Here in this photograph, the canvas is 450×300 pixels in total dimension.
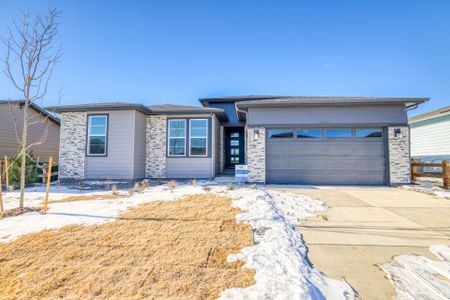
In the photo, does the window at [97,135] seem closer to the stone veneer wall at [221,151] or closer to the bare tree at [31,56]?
the bare tree at [31,56]

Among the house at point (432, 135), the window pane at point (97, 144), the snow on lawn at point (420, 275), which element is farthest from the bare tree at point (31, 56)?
the house at point (432, 135)

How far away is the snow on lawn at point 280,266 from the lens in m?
1.73

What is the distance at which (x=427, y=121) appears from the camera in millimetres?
12688

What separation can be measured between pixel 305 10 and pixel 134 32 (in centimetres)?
782

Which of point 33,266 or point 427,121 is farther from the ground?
point 427,121

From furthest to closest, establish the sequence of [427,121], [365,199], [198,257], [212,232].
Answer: [427,121] < [365,199] < [212,232] < [198,257]

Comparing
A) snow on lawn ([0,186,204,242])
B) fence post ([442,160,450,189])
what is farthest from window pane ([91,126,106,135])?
fence post ([442,160,450,189])

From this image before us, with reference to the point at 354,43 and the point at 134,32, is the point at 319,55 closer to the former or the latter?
the point at 354,43

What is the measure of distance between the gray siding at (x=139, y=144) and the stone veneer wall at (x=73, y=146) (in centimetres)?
256

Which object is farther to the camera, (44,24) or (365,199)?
(365,199)

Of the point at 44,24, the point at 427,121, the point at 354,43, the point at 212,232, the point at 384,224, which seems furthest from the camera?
the point at 427,121

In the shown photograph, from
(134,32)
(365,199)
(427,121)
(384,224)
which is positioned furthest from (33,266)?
(427,121)

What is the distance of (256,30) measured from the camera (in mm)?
9320

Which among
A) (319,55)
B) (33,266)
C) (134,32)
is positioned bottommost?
(33,266)
